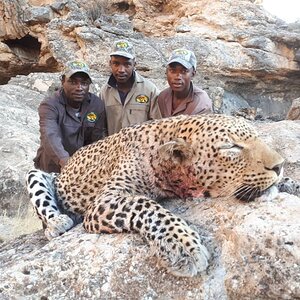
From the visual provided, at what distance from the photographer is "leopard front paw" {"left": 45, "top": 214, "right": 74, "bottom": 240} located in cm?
421

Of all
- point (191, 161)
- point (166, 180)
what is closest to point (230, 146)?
point (191, 161)

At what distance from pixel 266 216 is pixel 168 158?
38.6 inches

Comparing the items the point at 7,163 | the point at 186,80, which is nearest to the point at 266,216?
the point at 186,80

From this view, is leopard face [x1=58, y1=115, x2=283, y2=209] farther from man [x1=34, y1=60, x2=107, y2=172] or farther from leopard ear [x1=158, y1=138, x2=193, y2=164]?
man [x1=34, y1=60, x2=107, y2=172]

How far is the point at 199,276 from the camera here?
313cm

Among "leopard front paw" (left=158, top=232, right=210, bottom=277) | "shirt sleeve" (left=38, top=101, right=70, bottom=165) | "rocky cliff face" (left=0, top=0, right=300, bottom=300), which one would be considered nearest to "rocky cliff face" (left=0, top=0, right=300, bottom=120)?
"rocky cliff face" (left=0, top=0, right=300, bottom=300)

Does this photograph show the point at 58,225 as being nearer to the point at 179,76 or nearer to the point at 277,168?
the point at 277,168

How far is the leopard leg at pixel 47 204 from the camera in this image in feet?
14.0

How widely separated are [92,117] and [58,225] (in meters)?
2.54

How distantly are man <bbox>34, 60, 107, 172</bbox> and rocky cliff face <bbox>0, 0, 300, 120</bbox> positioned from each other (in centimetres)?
780

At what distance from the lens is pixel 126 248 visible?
11.2ft

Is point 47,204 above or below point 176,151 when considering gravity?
below

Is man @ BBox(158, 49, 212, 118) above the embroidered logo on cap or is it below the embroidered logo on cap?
below

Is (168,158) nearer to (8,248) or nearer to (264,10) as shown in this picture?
(8,248)
